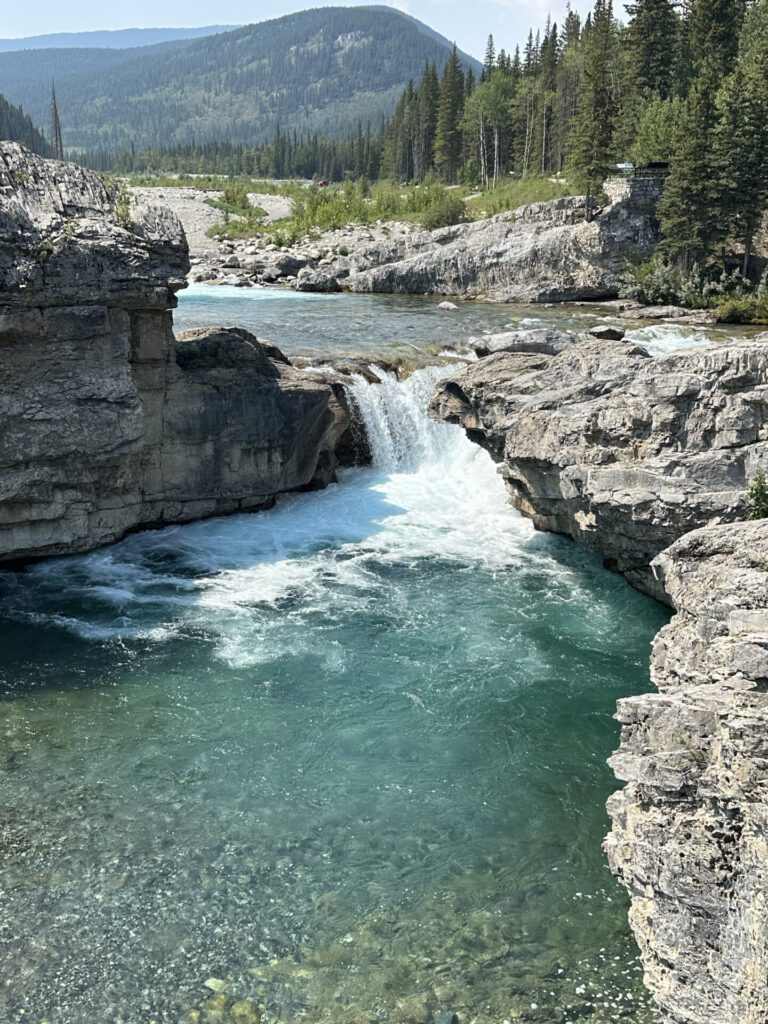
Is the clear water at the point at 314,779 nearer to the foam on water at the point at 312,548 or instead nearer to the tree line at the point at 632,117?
the foam on water at the point at 312,548

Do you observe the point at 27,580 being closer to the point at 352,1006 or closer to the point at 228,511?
the point at 228,511

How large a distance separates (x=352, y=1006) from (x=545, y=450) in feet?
34.5

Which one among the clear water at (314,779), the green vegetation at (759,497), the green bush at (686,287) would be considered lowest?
the clear water at (314,779)

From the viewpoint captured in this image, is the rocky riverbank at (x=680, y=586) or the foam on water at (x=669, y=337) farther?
the foam on water at (x=669, y=337)

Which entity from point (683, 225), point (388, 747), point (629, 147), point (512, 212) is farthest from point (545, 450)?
point (629, 147)

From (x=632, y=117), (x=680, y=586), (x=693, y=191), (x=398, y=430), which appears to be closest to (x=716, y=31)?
(x=632, y=117)

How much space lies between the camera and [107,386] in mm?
16375

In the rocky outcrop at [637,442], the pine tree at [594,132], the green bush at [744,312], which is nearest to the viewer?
the rocky outcrop at [637,442]

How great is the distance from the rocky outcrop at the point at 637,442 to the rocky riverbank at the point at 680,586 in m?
0.03

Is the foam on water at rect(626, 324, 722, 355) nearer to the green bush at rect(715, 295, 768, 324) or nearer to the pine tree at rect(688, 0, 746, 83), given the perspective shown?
the green bush at rect(715, 295, 768, 324)

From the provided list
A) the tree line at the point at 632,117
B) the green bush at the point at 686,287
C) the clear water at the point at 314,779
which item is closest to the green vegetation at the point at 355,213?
the tree line at the point at 632,117

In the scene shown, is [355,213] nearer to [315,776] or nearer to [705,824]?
[315,776]

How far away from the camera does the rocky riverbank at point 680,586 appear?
22.9 ft

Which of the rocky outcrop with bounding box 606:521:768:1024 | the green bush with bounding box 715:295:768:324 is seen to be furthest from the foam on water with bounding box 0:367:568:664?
the green bush with bounding box 715:295:768:324
